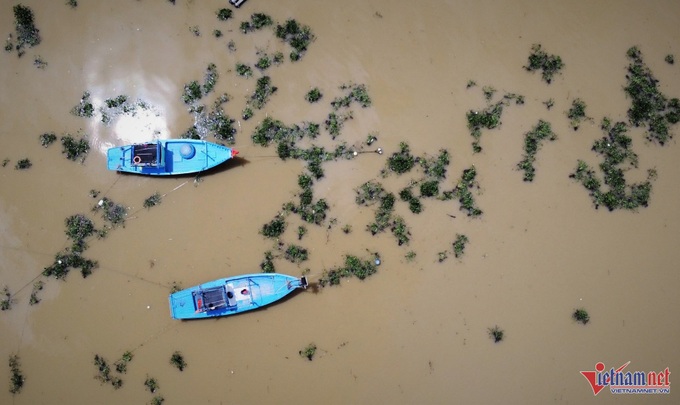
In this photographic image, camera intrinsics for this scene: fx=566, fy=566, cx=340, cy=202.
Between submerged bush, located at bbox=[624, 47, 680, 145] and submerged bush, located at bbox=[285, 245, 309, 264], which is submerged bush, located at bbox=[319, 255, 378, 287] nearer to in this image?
submerged bush, located at bbox=[285, 245, 309, 264]

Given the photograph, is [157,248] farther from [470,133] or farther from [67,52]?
[470,133]

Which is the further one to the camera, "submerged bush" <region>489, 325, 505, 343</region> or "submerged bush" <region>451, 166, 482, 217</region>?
"submerged bush" <region>451, 166, 482, 217</region>

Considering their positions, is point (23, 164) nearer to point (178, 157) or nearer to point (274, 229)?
point (178, 157)

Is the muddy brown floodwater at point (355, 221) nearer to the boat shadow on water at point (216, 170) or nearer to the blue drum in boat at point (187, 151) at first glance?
the boat shadow on water at point (216, 170)

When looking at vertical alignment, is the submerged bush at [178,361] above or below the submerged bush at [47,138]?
below

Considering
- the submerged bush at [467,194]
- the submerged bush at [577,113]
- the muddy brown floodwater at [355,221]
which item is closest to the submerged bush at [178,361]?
the muddy brown floodwater at [355,221]

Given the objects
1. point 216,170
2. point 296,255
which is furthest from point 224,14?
Result: point 296,255

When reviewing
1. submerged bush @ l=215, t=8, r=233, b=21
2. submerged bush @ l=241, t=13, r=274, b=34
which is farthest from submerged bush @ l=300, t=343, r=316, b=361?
submerged bush @ l=215, t=8, r=233, b=21
